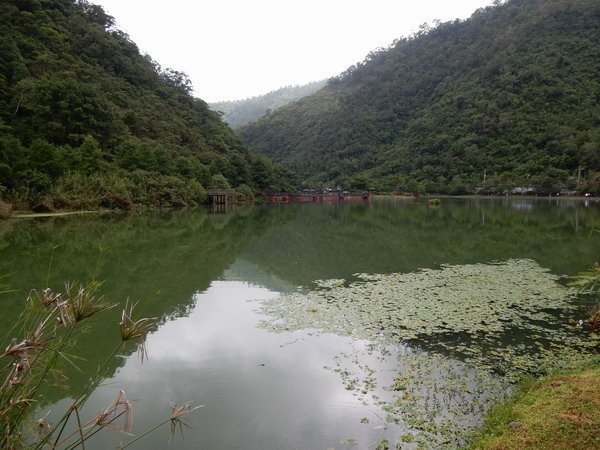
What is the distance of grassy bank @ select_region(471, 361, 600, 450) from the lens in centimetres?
335

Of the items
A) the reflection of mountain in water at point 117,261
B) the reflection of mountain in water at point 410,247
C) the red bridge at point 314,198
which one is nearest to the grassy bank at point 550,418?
the reflection of mountain in water at point 117,261

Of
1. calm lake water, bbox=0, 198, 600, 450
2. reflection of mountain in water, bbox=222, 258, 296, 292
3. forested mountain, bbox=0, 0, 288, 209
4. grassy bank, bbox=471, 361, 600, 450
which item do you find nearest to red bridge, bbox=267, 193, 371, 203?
forested mountain, bbox=0, 0, 288, 209

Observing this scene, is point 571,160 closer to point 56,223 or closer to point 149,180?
point 149,180

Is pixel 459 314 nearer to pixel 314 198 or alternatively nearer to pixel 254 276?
pixel 254 276

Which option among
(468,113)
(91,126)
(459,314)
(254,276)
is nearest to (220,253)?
(254,276)

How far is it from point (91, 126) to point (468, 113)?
69.2 metres

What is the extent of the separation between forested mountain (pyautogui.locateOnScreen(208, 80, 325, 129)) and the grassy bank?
153m

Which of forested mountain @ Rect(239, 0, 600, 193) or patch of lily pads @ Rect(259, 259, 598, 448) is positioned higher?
forested mountain @ Rect(239, 0, 600, 193)

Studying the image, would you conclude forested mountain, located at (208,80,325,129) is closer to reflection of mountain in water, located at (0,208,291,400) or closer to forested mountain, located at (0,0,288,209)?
forested mountain, located at (0,0,288,209)

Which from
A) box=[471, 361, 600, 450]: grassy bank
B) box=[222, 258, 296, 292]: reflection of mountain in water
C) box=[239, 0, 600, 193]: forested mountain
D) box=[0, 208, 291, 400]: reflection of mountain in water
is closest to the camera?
box=[471, 361, 600, 450]: grassy bank

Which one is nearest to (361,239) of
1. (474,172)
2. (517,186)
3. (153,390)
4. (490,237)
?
(490,237)

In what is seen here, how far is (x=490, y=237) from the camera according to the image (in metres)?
19.2

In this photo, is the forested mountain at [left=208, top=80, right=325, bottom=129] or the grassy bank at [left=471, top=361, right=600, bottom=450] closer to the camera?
the grassy bank at [left=471, top=361, right=600, bottom=450]

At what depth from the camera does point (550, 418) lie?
3688mm
